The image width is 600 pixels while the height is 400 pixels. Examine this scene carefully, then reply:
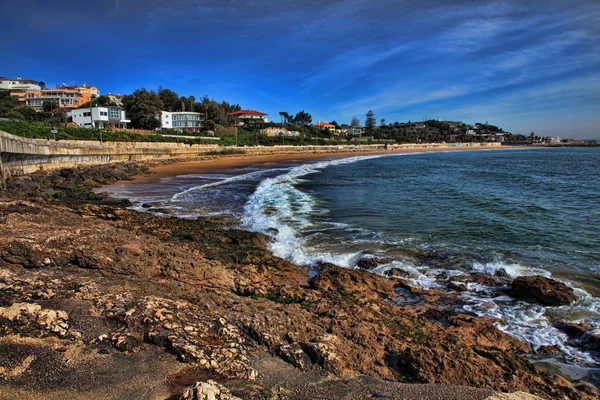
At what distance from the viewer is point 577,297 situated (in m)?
7.03

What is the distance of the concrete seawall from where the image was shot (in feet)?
62.9

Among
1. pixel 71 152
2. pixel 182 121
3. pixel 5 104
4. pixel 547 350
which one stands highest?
pixel 5 104

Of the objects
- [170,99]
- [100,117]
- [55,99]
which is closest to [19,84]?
[55,99]

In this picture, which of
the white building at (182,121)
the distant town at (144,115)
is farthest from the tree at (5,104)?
the white building at (182,121)

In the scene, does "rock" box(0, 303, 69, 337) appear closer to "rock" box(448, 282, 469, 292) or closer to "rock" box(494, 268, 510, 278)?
"rock" box(448, 282, 469, 292)

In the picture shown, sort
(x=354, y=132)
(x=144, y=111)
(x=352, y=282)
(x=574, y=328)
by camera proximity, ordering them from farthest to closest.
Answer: (x=354, y=132) → (x=144, y=111) → (x=352, y=282) → (x=574, y=328)

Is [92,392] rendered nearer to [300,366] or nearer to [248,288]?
[300,366]

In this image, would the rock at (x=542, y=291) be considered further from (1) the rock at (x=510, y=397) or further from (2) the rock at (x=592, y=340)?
(1) the rock at (x=510, y=397)

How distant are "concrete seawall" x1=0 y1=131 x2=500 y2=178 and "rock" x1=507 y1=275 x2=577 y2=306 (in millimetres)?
21687

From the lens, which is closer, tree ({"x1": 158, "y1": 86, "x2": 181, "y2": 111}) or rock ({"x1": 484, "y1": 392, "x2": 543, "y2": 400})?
rock ({"x1": 484, "y1": 392, "x2": 543, "y2": 400})

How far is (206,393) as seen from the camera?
2.56 m

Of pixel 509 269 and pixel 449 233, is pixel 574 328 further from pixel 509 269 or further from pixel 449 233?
pixel 449 233

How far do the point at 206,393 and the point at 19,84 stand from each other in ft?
465

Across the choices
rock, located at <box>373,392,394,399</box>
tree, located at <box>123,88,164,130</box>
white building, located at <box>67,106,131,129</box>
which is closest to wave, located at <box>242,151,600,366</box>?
rock, located at <box>373,392,394,399</box>
